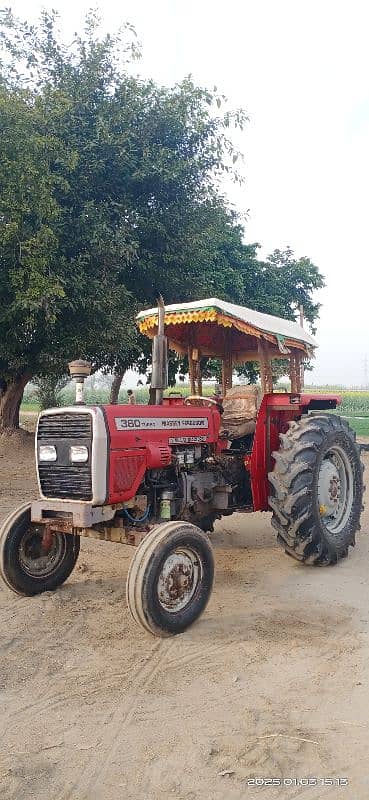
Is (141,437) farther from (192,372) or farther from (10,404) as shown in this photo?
(10,404)

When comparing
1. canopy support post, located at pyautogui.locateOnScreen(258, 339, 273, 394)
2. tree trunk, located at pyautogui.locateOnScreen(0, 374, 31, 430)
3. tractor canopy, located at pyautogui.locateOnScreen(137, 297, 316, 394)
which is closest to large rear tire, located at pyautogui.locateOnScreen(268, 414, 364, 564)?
canopy support post, located at pyautogui.locateOnScreen(258, 339, 273, 394)

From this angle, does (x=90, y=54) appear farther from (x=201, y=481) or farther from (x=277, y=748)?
(x=277, y=748)

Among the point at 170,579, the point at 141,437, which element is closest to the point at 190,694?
the point at 170,579

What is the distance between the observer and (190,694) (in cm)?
345

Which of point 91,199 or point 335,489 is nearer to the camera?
point 335,489

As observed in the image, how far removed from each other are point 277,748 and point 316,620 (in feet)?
5.68

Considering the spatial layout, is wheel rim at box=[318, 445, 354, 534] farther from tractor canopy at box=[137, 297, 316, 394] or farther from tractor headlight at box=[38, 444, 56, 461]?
tractor headlight at box=[38, 444, 56, 461]

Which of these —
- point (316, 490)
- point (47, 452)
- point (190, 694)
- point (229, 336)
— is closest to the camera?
point (190, 694)

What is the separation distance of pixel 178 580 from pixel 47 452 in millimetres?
1382

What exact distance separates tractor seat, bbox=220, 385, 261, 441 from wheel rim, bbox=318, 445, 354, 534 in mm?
819

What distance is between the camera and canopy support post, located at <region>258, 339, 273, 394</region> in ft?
20.5

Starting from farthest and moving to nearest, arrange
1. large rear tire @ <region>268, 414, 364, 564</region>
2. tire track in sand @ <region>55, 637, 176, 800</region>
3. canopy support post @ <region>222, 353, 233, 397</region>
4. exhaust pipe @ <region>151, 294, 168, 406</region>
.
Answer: canopy support post @ <region>222, 353, 233, 397</region> → large rear tire @ <region>268, 414, 364, 564</region> → exhaust pipe @ <region>151, 294, 168, 406</region> → tire track in sand @ <region>55, 637, 176, 800</region>

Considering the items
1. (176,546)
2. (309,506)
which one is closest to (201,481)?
(309,506)

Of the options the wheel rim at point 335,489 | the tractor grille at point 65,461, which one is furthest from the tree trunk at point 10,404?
the tractor grille at point 65,461
